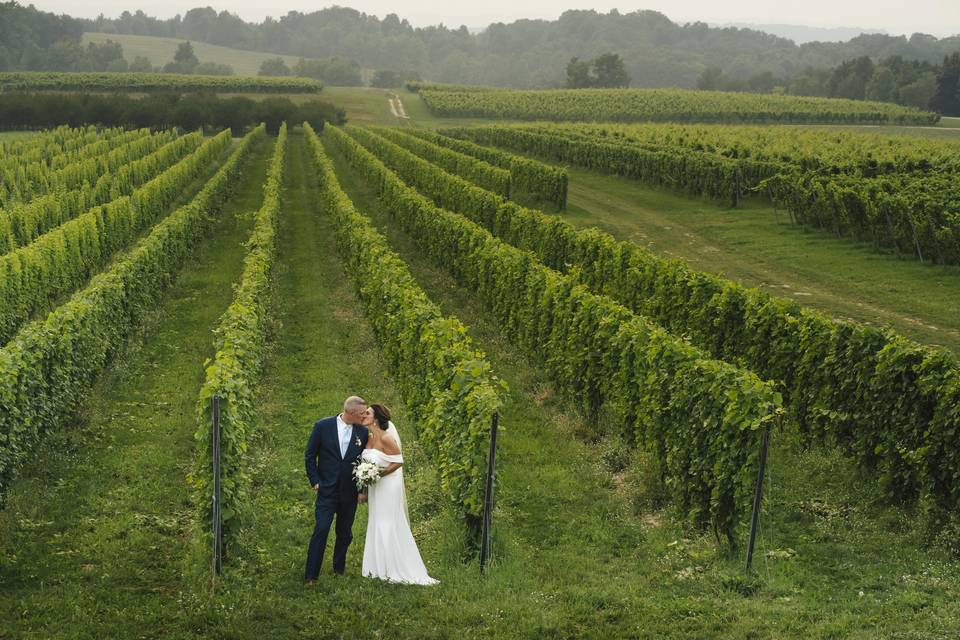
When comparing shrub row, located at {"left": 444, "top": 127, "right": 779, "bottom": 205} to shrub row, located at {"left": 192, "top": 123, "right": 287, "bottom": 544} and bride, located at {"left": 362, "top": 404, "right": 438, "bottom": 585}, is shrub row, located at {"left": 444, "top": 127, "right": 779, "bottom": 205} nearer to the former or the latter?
shrub row, located at {"left": 192, "top": 123, "right": 287, "bottom": 544}

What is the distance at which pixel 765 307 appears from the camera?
17547 mm

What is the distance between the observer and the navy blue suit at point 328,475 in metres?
11.0

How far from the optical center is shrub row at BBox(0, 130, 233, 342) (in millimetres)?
23984

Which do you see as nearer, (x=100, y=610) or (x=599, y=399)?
(x=100, y=610)

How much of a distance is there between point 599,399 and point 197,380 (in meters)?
8.15

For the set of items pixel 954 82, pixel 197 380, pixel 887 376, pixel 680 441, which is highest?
pixel 954 82

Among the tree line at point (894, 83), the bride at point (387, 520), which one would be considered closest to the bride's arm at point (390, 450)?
the bride at point (387, 520)

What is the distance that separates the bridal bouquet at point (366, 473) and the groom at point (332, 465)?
16 cm

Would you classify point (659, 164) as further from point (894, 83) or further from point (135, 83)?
point (135, 83)

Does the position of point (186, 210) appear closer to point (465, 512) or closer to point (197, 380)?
point (197, 380)

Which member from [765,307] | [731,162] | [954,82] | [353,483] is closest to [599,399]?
[765,307]

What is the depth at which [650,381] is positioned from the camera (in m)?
14.6

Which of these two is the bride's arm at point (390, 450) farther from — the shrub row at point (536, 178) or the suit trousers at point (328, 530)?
the shrub row at point (536, 178)

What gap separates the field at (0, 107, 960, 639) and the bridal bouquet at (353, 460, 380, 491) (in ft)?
3.87
